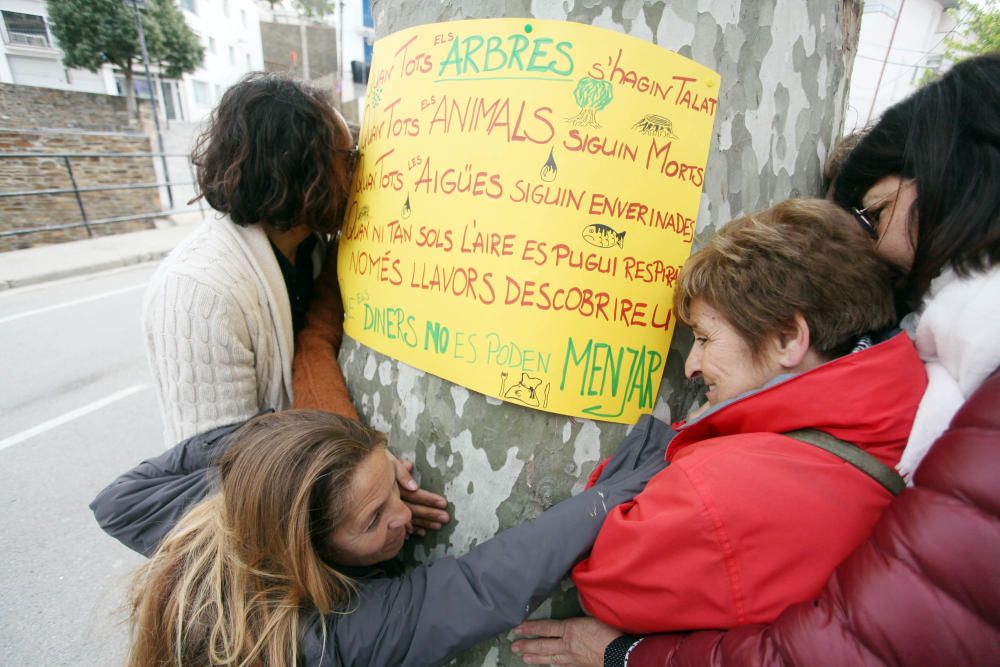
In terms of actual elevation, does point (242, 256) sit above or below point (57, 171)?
above

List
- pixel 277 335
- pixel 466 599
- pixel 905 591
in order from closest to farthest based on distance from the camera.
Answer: pixel 905 591
pixel 466 599
pixel 277 335

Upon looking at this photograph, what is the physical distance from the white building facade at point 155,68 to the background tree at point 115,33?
5.48 feet

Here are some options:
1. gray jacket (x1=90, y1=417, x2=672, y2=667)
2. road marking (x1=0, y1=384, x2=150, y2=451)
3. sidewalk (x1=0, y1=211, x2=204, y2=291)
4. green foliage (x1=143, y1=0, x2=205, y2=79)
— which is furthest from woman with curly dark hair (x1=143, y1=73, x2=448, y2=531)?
green foliage (x1=143, y1=0, x2=205, y2=79)

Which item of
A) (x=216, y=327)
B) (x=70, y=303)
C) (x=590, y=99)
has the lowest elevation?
(x=70, y=303)

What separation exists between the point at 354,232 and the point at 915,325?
1.28 meters

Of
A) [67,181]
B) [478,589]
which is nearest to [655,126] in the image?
[478,589]

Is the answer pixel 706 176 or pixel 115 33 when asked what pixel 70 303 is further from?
pixel 115 33

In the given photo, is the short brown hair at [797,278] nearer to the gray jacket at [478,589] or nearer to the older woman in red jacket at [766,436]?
the older woman in red jacket at [766,436]

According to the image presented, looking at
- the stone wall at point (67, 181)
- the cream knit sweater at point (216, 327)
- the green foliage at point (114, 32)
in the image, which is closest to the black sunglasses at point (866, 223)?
the cream knit sweater at point (216, 327)

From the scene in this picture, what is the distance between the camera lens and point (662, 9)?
95 cm

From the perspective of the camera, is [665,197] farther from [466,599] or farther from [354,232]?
[466,599]

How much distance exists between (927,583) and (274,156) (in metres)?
1.65

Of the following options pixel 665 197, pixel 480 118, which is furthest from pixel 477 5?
pixel 665 197

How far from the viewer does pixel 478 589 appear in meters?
1.00
